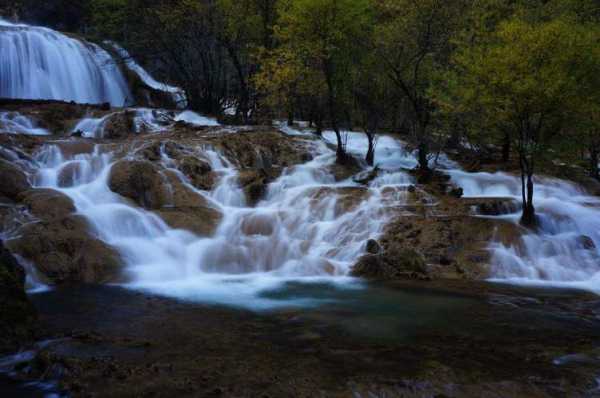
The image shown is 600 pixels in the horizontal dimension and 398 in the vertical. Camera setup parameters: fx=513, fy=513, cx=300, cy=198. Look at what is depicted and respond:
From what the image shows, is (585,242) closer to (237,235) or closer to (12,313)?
(237,235)

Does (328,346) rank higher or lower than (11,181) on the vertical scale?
lower

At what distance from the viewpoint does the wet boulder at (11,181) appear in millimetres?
14938

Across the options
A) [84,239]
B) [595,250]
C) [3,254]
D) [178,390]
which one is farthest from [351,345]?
[595,250]

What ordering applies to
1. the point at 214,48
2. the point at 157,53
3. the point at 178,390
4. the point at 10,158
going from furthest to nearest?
the point at 157,53
the point at 214,48
the point at 10,158
the point at 178,390

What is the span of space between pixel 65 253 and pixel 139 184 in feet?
15.2

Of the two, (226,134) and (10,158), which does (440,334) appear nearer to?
(10,158)

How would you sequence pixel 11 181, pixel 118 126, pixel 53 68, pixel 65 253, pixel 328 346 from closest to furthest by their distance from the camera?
1. pixel 328 346
2. pixel 65 253
3. pixel 11 181
4. pixel 118 126
5. pixel 53 68

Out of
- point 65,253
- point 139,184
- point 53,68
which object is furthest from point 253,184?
point 53,68

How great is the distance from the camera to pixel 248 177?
19156 mm

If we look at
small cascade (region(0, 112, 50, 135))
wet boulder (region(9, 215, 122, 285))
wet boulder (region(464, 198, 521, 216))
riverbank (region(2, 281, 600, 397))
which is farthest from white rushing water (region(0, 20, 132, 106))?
wet boulder (region(464, 198, 521, 216))

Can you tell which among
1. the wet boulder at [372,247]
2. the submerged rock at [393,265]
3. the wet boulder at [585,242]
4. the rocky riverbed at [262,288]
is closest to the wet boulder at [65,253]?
the rocky riverbed at [262,288]

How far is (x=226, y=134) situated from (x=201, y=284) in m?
12.2

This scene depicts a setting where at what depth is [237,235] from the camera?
1573 cm

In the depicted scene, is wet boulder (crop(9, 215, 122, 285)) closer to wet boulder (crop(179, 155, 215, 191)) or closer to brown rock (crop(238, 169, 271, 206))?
wet boulder (crop(179, 155, 215, 191))
